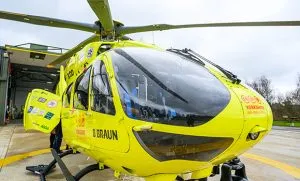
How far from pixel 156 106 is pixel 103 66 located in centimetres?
106

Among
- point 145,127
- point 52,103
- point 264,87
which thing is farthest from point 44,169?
point 264,87

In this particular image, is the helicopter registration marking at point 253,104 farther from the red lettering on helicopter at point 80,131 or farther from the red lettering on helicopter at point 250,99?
the red lettering on helicopter at point 80,131

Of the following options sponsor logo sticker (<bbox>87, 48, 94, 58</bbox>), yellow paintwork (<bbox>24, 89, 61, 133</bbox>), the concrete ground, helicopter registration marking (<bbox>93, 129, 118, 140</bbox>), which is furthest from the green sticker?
helicopter registration marking (<bbox>93, 129, 118, 140</bbox>)

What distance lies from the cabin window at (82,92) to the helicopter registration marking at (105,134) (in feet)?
1.53

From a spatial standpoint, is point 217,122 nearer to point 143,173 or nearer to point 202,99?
point 202,99

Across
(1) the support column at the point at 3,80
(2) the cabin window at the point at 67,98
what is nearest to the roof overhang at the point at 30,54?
(1) the support column at the point at 3,80

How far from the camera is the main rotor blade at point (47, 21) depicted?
570 centimetres

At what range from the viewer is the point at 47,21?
6.17m

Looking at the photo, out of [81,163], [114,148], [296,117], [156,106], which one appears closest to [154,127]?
[156,106]

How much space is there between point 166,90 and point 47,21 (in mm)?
4246

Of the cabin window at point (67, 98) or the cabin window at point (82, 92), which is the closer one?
the cabin window at point (82, 92)

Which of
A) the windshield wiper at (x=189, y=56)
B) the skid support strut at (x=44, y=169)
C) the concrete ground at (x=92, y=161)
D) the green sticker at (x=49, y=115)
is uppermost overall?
the windshield wiper at (x=189, y=56)

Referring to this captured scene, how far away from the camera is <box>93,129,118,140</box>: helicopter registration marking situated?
2.98 m

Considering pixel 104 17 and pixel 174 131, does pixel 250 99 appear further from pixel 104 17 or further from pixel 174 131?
pixel 104 17
